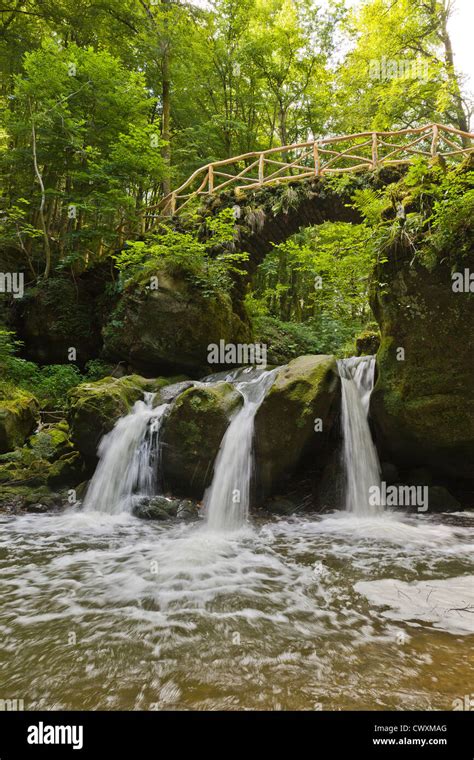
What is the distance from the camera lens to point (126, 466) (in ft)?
23.0

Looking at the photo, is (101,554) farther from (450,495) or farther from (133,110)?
(133,110)

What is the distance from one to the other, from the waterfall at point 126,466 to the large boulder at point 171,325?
115 inches

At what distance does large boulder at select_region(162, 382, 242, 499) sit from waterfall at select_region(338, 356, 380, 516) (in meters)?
2.00

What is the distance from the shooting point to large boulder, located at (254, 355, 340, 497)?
645 cm

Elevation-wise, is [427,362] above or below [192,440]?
above

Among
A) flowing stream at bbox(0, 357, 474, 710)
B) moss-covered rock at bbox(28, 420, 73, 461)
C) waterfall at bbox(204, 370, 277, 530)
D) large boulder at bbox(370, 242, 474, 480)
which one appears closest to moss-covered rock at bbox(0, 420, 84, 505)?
moss-covered rock at bbox(28, 420, 73, 461)

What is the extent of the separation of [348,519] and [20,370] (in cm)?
893

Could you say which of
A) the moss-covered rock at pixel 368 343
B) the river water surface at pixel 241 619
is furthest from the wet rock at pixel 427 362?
the moss-covered rock at pixel 368 343

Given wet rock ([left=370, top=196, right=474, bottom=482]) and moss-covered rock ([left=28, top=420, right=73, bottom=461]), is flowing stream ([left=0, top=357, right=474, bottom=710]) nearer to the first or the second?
wet rock ([left=370, top=196, right=474, bottom=482])

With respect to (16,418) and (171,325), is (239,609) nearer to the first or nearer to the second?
(16,418)

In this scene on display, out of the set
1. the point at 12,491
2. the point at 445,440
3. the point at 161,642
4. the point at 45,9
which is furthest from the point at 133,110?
the point at 161,642

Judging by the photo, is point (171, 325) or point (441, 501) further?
point (171, 325)

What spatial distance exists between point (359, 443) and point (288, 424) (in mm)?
1238

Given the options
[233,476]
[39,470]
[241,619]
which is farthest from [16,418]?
[241,619]
